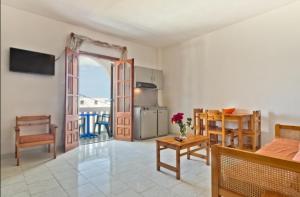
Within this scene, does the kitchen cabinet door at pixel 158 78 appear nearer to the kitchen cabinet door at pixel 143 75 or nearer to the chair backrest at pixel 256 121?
the kitchen cabinet door at pixel 143 75

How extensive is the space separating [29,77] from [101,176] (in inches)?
102

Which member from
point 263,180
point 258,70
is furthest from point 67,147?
point 258,70

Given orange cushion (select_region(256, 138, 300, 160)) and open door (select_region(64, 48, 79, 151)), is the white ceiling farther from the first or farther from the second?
orange cushion (select_region(256, 138, 300, 160))

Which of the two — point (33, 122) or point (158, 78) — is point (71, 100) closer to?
point (33, 122)

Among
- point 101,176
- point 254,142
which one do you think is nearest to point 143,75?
point 254,142

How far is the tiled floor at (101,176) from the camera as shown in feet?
7.28

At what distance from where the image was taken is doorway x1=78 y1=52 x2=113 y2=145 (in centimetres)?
565

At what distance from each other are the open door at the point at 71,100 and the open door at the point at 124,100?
121 cm

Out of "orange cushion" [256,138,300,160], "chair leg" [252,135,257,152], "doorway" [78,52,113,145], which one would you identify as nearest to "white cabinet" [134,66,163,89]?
"doorway" [78,52,113,145]

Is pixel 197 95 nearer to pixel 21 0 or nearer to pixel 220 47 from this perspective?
pixel 220 47

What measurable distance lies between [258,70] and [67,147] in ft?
14.1

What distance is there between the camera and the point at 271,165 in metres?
1.44

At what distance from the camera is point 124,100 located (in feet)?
16.7

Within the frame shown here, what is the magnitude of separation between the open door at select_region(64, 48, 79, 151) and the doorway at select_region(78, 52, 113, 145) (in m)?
1.24
